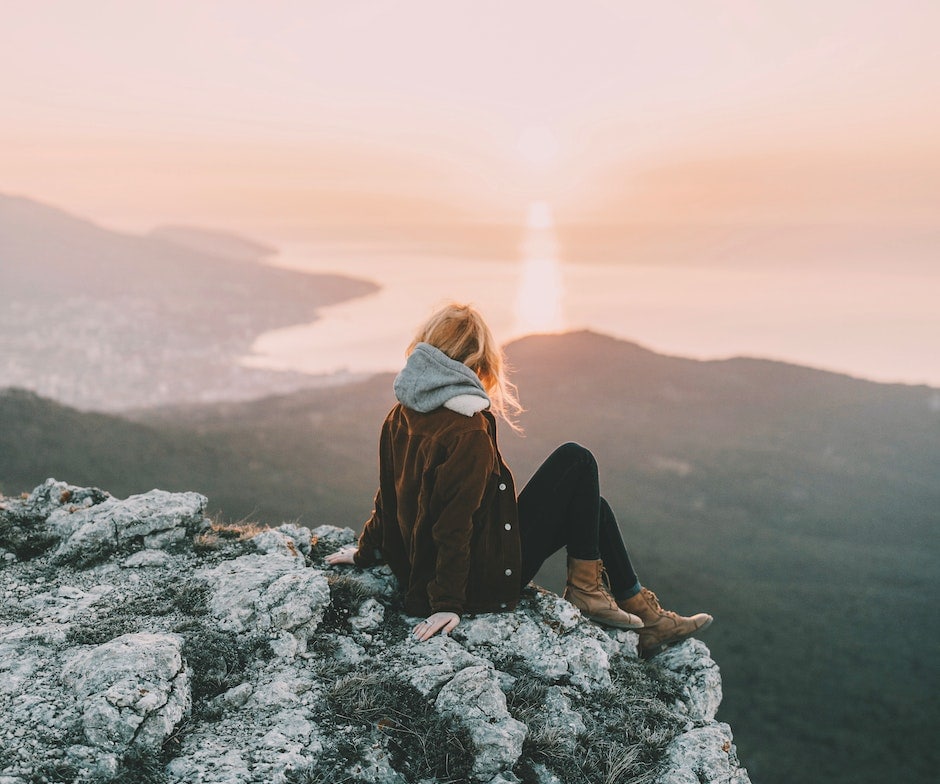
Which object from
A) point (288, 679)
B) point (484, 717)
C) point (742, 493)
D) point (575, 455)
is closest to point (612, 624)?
point (575, 455)

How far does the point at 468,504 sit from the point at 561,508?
101 centimetres

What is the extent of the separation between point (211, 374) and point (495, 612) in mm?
182169

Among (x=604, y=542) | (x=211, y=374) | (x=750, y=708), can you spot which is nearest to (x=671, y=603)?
(x=750, y=708)

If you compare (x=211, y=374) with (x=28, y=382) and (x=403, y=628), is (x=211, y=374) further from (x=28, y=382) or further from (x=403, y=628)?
(x=403, y=628)

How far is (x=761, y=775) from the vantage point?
47.1 metres

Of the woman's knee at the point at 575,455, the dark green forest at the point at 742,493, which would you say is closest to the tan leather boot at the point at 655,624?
the woman's knee at the point at 575,455

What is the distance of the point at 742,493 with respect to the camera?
329 ft

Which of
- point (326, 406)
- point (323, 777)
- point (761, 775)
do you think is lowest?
point (761, 775)

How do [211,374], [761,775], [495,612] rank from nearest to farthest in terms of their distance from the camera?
[495,612] < [761,775] < [211,374]

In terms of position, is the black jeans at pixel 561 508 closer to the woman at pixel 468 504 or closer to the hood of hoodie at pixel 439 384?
the woman at pixel 468 504

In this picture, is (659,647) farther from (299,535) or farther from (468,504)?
(299,535)

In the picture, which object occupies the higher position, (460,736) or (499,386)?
(499,386)

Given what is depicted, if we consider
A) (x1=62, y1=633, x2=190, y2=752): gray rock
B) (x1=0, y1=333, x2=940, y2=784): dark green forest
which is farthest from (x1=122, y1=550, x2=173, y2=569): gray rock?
(x1=0, y1=333, x2=940, y2=784): dark green forest

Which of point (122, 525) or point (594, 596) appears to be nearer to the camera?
point (594, 596)
